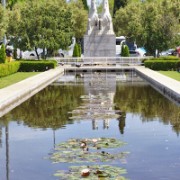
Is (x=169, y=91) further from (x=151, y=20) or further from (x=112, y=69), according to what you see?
(x=151, y=20)

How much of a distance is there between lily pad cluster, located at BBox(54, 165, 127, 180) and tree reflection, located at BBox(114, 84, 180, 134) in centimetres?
440

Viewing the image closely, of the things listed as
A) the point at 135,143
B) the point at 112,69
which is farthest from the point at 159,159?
the point at 112,69

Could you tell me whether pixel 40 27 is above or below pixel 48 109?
above

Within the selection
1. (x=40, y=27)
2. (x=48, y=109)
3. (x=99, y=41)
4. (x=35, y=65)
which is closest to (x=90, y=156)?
(x=48, y=109)

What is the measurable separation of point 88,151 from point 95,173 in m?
1.87

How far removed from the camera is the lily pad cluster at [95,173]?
9109 millimetres

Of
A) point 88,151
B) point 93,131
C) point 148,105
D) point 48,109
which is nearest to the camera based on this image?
point 88,151

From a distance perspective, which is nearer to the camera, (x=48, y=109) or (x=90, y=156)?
(x=90, y=156)

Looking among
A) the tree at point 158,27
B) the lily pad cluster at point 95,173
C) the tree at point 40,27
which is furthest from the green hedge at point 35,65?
the lily pad cluster at point 95,173

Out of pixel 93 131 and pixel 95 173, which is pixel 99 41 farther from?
pixel 95 173

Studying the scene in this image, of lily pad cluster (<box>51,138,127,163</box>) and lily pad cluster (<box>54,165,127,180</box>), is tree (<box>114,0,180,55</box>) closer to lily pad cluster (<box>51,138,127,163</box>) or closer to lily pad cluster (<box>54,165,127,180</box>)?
lily pad cluster (<box>51,138,127,163</box>)

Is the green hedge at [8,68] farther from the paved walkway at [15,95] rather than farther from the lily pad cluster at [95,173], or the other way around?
the lily pad cluster at [95,173]

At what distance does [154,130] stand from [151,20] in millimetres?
35765

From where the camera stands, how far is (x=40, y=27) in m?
45.7
